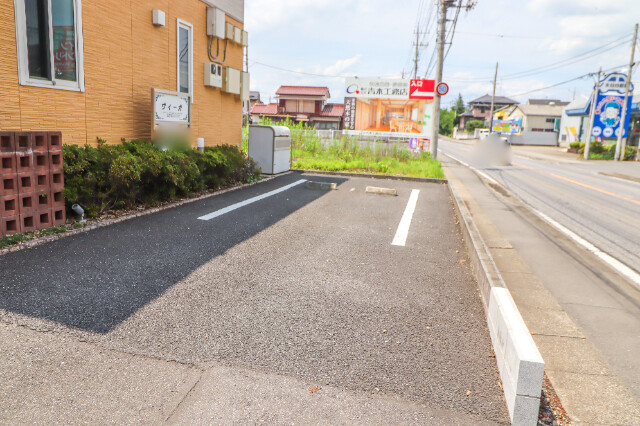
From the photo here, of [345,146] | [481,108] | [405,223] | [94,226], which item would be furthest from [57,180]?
[481,108]

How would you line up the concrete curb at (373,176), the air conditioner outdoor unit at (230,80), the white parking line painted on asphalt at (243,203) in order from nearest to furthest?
the white parking line painted on asphalt at (243,203) < the air conditioner outdoor unit at (230,80) < the concrete curb at (373,176)

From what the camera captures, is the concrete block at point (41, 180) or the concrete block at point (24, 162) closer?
the concrete block at point (24, 162)

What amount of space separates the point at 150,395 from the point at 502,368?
2.31 metres

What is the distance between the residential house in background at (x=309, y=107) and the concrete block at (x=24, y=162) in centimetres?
4232

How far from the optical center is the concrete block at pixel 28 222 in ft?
17.6

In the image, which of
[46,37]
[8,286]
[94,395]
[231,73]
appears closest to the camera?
[94,395]

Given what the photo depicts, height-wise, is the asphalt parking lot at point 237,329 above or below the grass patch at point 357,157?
below

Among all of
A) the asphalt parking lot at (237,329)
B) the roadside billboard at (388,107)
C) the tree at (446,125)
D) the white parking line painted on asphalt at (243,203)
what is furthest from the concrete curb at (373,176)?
the tree at (446,125)

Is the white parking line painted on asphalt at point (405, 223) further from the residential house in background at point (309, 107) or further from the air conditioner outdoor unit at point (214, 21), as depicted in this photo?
the residential house in background at point (309, 107)

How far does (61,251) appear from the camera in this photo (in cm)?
509

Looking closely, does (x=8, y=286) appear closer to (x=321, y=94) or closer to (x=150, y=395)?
(x=150, y=395)

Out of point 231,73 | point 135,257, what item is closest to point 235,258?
point 135,257

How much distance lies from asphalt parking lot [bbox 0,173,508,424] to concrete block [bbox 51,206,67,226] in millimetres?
462

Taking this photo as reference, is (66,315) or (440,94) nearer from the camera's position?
(66,315)
